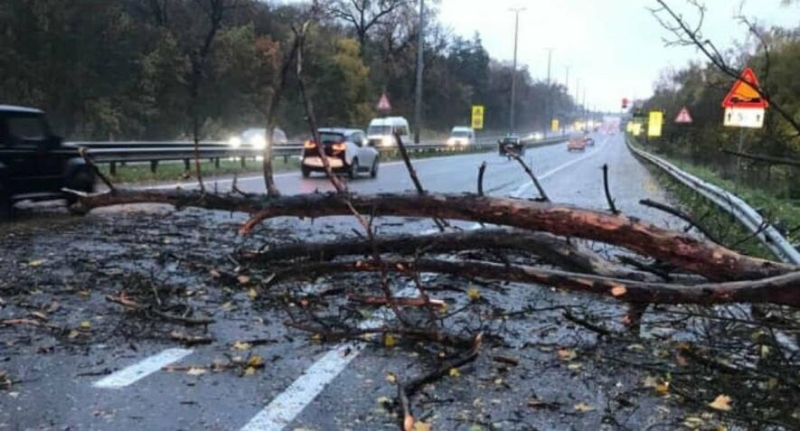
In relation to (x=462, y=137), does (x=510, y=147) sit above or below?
above

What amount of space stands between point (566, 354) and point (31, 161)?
8.82m

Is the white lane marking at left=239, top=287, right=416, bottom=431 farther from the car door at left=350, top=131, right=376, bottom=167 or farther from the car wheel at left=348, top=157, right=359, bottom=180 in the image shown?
the car door at left=350, top=131, right=376, bottom=167

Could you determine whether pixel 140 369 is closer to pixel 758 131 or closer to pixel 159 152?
pixel 159 152

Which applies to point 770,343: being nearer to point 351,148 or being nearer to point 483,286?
point 483,286

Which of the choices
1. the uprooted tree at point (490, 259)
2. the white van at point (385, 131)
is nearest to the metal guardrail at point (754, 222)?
the uprooted tree at point (490, 259)

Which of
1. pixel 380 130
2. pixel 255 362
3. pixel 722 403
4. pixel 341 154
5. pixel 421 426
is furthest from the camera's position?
pixel 380 130

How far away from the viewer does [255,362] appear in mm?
4965

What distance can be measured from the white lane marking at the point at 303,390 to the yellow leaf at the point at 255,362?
0.32 m

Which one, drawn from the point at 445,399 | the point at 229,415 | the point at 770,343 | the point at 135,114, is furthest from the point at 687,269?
the point at 135,114

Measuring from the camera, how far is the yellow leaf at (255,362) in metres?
4.93

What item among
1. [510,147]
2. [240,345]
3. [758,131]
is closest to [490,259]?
[240,345]

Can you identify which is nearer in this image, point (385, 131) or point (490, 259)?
point (490, 259)

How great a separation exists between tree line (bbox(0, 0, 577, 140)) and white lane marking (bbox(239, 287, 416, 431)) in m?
15.5

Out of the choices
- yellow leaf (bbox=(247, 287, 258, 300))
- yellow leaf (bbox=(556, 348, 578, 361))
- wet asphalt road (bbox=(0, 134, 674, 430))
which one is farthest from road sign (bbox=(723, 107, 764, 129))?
wet asphalt road (bbox=(0, 134, 674, 430))
